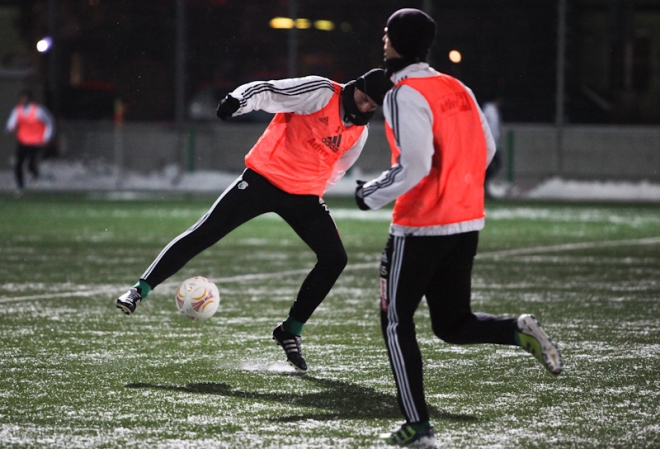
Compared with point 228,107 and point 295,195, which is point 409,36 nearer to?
point 228,107

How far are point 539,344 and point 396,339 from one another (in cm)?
67

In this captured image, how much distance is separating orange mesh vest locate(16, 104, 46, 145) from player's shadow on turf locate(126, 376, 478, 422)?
61.8ft

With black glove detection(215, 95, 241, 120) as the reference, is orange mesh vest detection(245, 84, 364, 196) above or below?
below

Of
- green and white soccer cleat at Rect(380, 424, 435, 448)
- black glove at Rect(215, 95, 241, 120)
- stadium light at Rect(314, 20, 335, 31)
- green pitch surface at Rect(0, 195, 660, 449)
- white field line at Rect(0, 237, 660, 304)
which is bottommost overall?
white field line at Rect(0, 237, 660, 304)

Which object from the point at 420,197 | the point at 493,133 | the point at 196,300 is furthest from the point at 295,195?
the point at 493,133

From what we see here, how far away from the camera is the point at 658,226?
1747cm

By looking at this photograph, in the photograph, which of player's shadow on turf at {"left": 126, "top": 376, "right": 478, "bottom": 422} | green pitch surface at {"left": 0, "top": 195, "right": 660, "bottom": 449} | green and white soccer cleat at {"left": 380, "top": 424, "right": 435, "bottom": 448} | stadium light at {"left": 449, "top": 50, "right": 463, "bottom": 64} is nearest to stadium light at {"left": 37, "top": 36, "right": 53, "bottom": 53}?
stadium light at {"left": 449, "top": 50, "right": 463, "bottom": 64}

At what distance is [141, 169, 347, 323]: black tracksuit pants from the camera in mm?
7262

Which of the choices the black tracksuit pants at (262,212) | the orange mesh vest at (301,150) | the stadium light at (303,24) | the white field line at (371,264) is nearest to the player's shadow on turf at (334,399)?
the black tracksuit pants at (262,212)

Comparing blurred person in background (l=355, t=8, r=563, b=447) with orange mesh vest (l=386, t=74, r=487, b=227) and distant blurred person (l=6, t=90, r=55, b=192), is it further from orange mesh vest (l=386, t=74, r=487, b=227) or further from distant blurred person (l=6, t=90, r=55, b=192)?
distant blurred person (l=6, t=90, r=55, b=192)

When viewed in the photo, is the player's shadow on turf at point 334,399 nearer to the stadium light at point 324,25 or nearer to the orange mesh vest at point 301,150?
the orange mesh vest at point 301,150

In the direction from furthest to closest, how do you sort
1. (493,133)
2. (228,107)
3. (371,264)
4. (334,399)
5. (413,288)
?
(493,133), (371,264), (228,107), (334,399), (413,288)

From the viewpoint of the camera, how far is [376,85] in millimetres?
6613

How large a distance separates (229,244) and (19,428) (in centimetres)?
939
